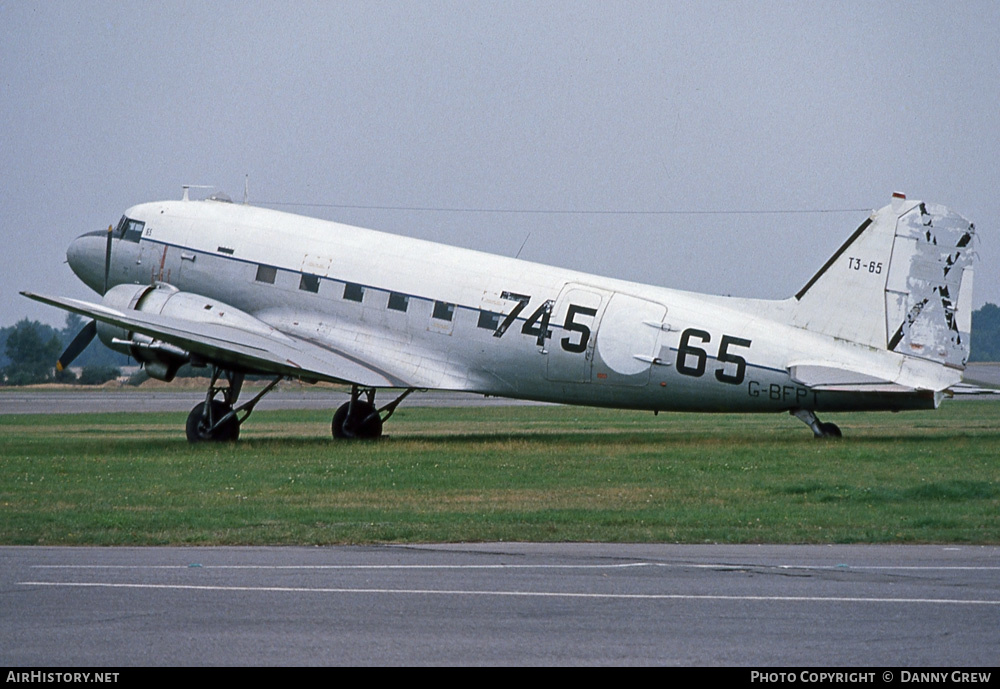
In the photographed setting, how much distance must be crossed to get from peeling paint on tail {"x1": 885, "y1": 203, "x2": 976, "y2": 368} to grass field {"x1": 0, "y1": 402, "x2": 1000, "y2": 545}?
2.26 metres

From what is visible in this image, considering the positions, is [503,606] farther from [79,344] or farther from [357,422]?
[79,344]

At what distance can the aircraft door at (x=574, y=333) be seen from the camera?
28938 mm

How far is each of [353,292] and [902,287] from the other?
13.1 meters

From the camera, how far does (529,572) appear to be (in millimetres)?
12570

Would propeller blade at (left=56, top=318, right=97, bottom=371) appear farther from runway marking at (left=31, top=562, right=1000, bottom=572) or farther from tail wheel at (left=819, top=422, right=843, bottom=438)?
runway marking at (left=31, top=562, right=1000, bottom=572)

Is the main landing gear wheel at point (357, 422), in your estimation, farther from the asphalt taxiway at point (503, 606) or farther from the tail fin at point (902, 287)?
the asphalt taxiway at point (503, 606)

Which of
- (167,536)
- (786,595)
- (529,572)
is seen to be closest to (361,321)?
(167,536)

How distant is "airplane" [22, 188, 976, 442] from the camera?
2756cm

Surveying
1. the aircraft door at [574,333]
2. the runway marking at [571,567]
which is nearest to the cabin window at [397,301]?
the aircraft door at [574,333]

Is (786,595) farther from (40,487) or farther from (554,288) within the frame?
(554,288)

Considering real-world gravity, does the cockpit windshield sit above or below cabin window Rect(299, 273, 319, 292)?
above

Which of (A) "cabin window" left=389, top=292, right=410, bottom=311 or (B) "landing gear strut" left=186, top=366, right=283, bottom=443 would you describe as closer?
(B) "landing gear strut" left=186, top=366, right=283, bottom=443

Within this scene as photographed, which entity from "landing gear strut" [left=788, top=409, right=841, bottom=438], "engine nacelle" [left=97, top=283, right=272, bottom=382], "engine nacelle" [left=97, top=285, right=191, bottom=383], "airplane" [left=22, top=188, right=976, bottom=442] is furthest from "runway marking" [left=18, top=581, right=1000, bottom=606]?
"engine nacelle" [left=97, top=283, right=272, bottom=382]

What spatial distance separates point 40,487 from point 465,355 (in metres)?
11.1
